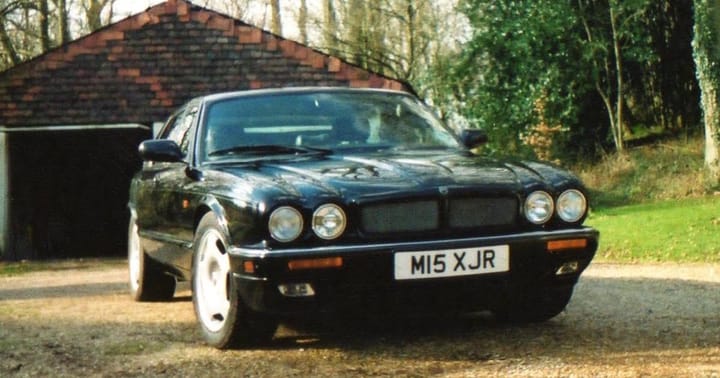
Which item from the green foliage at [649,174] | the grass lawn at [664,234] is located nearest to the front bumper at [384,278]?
the grass lawn at [664,234]

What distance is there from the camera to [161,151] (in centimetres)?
669

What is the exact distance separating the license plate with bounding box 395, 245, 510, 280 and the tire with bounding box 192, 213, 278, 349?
789 millimetres

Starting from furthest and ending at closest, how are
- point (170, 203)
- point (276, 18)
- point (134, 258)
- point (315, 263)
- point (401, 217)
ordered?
point (276, 18)
point (134, 258)
point (170, 203)
point (401, 217)
point (315, 263)

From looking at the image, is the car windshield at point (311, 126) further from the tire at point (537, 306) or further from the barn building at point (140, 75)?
the barn building at point (140, 75)

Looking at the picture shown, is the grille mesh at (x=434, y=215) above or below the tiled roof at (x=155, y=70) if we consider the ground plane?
below

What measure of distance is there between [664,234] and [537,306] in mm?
8395

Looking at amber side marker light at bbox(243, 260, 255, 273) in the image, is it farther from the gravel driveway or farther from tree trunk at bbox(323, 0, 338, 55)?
tree trunk at bbox(323, 0, 338, 55)

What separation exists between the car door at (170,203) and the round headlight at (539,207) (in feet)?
6.18

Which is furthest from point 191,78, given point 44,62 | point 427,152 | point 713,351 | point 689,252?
point 713,351

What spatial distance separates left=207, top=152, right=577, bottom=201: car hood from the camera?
5492mm

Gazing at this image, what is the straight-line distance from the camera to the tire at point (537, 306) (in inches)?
249

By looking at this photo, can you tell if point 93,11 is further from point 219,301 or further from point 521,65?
point 219,301

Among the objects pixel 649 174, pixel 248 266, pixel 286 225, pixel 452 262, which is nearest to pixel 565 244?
pixel 452 262

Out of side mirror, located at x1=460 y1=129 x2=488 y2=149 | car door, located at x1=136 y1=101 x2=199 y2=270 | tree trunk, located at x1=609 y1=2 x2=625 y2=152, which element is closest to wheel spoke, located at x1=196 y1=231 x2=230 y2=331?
car door, located at x1=136 y1=101 x2=199 y2=270
